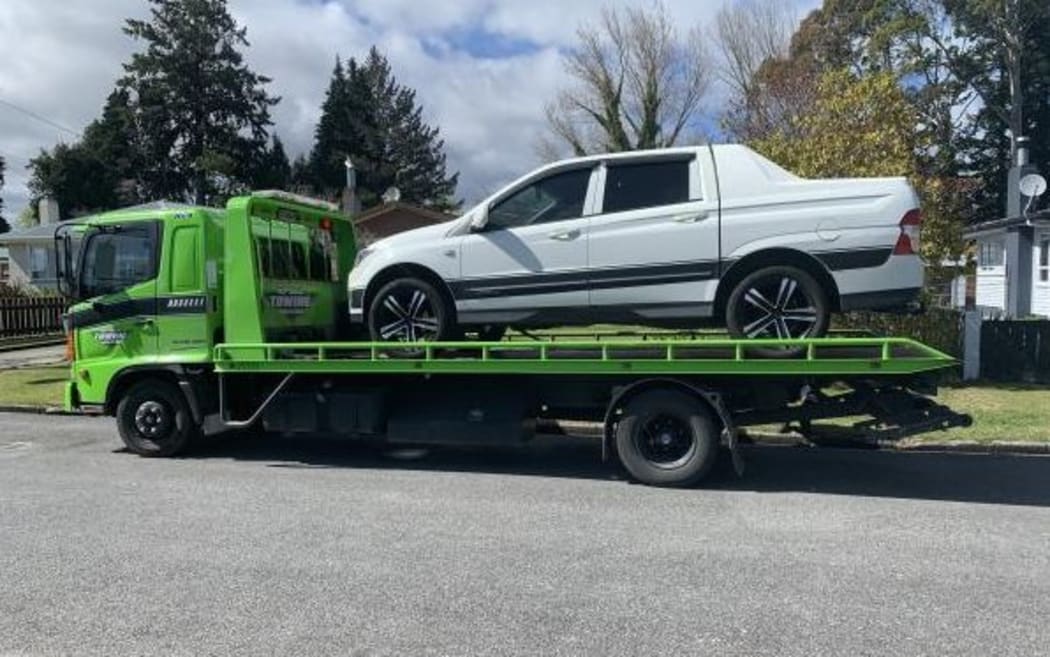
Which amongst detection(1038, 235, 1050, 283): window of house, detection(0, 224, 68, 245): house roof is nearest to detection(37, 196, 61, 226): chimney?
detection(0, 224, 68, 245): house roof

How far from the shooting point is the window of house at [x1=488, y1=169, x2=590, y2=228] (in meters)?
8.46

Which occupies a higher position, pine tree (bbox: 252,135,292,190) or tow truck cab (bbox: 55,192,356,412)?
pine tree (bbox: 252,135,292,190)

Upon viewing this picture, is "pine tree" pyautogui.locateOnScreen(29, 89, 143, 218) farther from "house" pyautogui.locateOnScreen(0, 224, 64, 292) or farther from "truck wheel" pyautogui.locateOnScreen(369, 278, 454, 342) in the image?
"truck wheel" pyautogui.locateOnScreen(369, 278, 454, 342)

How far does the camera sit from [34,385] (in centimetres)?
1638

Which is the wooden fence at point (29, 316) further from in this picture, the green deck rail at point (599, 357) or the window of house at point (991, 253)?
the window of house at point (991, 253)

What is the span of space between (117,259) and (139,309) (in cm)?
59

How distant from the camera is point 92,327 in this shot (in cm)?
1023

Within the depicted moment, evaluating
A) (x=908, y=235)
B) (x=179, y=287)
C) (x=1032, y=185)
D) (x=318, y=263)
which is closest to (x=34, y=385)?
(x=179, y=287)

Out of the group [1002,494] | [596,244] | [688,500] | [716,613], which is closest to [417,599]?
[716,613]

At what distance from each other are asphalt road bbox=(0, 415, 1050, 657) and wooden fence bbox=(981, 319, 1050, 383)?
19.8 feet

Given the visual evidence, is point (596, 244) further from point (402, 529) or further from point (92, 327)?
point (92, 327)

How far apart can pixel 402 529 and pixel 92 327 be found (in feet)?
17.0

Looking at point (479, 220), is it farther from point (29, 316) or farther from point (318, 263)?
point (29, 316)

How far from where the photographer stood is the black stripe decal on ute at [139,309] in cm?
975
